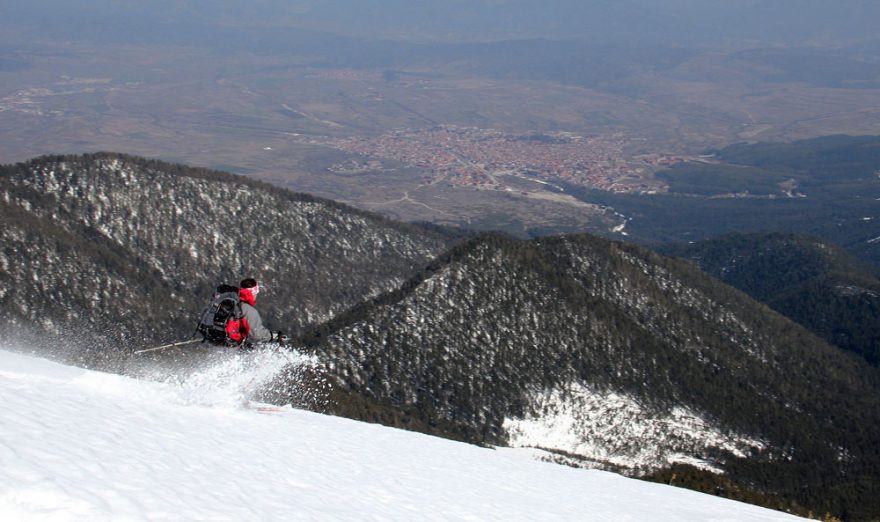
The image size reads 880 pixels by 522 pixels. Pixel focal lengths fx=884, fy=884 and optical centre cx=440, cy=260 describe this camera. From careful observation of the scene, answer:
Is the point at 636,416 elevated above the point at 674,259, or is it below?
below

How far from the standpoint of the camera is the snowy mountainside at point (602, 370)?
62.9 m

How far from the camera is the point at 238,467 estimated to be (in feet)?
58.5

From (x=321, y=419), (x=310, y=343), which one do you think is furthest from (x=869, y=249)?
(x=321, y=419)

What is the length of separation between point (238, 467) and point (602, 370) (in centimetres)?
5559

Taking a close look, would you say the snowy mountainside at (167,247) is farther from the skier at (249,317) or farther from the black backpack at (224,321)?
the skier at (249,317)

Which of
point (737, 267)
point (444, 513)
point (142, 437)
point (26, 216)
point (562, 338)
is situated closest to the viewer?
point (142, 437)

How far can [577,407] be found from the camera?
6594 centimetres

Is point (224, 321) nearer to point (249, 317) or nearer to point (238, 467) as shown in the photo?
point (249, 317)

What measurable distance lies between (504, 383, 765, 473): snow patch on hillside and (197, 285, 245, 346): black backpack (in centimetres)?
3754

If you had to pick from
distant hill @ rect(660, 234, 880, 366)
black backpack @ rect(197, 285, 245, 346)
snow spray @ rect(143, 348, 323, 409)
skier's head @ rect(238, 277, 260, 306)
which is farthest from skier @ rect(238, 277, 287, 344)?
distant hill @ rect(660, 234, 880, 366)

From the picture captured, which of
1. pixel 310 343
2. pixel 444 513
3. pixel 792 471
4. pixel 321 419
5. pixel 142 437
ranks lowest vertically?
pixel 792 471

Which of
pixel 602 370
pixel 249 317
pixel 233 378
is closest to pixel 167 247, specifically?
pixel 602 370

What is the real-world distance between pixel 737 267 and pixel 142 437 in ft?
446

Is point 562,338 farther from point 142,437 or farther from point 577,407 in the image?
point 142,437
